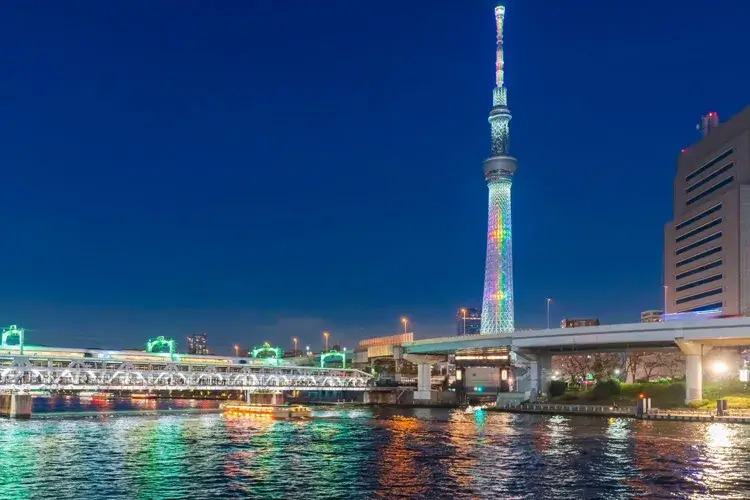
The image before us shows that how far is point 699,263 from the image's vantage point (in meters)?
200

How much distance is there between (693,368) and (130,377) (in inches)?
4057

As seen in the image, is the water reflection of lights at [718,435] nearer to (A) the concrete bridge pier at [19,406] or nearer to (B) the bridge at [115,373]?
(B) the bridge at [115,373]

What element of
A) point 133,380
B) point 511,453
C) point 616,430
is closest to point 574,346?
point 616,430

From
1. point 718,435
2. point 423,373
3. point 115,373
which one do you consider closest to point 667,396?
point 718,435

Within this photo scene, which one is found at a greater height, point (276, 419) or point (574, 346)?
point (574, 346)

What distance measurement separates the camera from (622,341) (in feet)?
438

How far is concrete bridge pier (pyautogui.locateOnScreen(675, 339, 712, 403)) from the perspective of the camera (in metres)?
125

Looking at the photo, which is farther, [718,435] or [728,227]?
[728,227]

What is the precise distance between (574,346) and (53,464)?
99489 mm

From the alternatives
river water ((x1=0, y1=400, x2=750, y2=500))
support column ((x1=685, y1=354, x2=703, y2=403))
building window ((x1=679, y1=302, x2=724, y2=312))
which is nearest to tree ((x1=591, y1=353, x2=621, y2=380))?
building window ((x1=679, y1=302, x2=724, y2=312))

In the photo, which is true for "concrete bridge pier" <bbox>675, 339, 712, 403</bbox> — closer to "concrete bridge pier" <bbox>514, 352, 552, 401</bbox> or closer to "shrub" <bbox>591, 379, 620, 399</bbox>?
"shrub" <bbox>591, 379, 620, 399</bbox>

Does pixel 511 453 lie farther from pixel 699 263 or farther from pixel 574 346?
pixel 699 263

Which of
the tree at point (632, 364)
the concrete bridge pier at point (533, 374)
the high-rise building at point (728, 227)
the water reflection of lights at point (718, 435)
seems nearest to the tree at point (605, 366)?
the tree at point (632, 364)

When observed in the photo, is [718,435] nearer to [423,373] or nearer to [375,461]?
[375,461]
